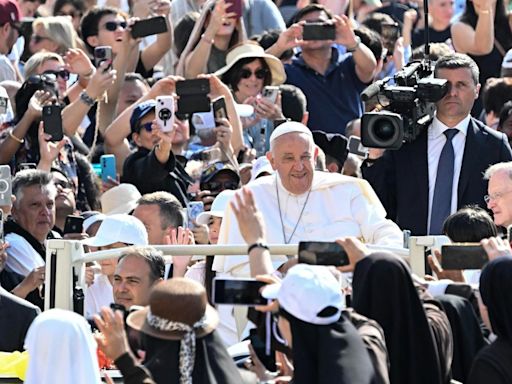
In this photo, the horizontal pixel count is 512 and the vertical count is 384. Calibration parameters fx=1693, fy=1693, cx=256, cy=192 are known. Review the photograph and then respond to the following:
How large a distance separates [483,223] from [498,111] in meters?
3.92

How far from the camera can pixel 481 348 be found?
7.26m

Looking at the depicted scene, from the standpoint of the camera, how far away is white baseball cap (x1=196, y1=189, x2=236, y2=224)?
1046 cm

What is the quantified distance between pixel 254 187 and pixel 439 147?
147 centimetres

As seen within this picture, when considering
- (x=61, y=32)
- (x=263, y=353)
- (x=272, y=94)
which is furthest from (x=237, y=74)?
(x=263, y=353)

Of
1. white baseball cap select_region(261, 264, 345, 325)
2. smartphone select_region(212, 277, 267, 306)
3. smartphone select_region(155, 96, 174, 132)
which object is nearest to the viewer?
white baseball cap select_region(261, 264, 345, 325)

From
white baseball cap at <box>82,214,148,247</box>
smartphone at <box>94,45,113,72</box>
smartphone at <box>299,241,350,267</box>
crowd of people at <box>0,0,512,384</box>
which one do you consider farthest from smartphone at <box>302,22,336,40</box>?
smartphone at <box>299,241,350,267</box>

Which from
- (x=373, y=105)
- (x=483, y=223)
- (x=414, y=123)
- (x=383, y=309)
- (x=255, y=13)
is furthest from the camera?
(x=255, y=13)

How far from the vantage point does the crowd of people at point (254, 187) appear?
665 centimetres

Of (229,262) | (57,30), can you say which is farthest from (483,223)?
(57,30)

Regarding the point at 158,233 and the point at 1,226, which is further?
the point at 158,233

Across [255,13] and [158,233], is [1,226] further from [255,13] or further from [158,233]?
[255,13]

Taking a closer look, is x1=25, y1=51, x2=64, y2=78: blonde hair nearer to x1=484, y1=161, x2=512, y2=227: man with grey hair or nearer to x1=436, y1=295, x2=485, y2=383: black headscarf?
x1=484, y1=161, x2=512, y2=227: man with grey hair

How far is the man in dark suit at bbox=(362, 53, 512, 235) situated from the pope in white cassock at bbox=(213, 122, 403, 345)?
89 centimetres

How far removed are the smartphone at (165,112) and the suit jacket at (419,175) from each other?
1.51 m
